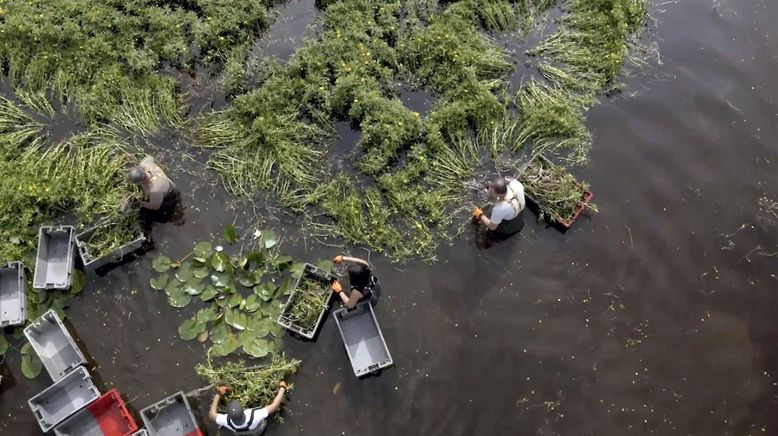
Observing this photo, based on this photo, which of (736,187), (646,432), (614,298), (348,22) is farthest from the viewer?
(348,22)

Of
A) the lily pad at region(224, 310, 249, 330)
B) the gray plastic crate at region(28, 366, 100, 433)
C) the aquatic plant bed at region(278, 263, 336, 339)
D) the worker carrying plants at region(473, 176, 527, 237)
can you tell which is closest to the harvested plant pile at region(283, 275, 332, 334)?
the aquatic plant bed at region(278, 263, 336, 339)

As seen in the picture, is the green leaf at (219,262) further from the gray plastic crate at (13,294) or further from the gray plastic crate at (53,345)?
the gray plastic crate at (13,294)

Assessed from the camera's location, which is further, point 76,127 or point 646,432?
point 76,127

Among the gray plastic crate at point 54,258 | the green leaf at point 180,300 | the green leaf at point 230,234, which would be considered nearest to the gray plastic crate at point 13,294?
the gray plastic crate at point 54,258

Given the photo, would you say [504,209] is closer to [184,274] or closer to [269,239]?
[269,239]

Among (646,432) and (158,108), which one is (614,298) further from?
(158,108)

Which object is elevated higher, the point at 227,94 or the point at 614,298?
the point at 227,94

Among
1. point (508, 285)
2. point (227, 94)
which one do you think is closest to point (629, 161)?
point (508, 285)
